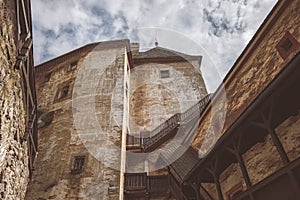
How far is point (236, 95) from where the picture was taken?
32.6 feet

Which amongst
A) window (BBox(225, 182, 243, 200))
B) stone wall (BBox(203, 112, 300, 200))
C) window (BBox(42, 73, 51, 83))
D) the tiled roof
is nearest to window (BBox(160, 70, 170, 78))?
the tiled roof

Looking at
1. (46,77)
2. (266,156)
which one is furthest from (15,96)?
(46,77)

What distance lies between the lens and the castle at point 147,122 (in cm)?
518

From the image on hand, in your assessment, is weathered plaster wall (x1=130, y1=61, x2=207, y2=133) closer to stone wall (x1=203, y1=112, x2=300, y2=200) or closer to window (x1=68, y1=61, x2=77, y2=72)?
window (x1=68, y1=61, x2=77, y2=72)

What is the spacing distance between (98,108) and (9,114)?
12091 millimetres

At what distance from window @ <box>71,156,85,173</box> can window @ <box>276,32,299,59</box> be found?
11.0 m

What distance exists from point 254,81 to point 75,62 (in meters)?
15.8

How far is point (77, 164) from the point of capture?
555 inches

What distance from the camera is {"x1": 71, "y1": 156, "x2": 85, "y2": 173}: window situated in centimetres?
1364

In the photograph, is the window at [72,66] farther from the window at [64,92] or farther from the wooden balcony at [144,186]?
the wooden balcony at [144,186]

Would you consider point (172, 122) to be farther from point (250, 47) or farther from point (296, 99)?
point (296, 99)

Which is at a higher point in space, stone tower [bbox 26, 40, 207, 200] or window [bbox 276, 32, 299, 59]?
stone tower [bbox 26, 40, 207, 200]

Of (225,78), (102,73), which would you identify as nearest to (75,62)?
(102,73)

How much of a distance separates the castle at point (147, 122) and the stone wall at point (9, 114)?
21 mm
